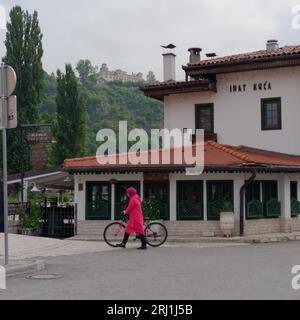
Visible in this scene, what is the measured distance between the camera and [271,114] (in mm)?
24219

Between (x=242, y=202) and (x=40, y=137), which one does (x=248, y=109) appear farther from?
(x=40, y=137)

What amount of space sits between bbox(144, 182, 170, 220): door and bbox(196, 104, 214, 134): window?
19.5 ft

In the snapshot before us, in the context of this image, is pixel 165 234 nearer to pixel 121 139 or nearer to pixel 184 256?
pixel 184 256

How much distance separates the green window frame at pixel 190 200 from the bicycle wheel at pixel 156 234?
91.3 inches

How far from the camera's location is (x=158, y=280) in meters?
10.3

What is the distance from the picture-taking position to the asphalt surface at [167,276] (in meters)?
8.77

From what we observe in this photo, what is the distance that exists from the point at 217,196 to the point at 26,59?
30.9m

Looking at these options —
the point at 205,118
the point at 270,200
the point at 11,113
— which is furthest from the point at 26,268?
the point at 205,118

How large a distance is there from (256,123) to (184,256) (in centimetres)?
1149

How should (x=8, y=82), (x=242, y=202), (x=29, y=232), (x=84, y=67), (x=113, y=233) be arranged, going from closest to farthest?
(x=8, y=82) → (x=113, y=233) → (x=242, y=202) → (x=29, y=232) → (x=84, y=67)

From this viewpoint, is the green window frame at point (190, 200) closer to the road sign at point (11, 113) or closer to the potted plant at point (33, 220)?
the potted plant at point (33, 220)

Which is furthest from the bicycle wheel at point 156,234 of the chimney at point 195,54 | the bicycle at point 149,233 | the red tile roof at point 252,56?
the chimney at point 195,54

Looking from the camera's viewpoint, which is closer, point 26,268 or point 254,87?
point 26,268
